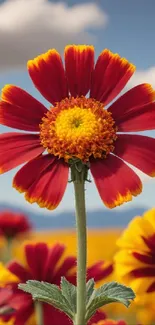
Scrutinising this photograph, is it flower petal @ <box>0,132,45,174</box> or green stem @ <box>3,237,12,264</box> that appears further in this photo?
green stem @ <box>3,237,12,264</box>

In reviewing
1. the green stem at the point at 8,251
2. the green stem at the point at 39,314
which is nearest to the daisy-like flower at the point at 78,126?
the green stem at the point at 39,314

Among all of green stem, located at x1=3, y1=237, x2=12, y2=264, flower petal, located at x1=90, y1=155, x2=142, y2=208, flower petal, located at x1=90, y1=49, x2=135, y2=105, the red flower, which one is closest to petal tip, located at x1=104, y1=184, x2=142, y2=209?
flower petal, located at x1=90, y1=155, x2=142, y2=208

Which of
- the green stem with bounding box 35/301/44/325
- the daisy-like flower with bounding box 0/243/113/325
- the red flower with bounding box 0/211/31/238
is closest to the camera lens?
the green stem with bounding box 35/301/44/325

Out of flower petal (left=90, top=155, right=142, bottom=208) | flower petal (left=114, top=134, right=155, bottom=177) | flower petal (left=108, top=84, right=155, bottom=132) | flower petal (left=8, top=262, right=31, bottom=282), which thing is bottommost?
flower petal (left=90, top=155, right=142, bottom=208)

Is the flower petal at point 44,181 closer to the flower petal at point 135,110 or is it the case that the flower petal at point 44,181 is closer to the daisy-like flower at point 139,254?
the flower petal at point 135,110

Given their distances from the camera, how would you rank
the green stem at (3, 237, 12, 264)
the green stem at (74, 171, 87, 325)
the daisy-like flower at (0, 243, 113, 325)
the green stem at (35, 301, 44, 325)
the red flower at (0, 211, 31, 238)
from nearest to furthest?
the green stem at (74, 171, 87, 325)
the green stem at (35, 301, 44, 325)
the daisy-like flower at (0, 243, 113, 325)
the green stem at (3, 237, 12, 264)
the red flower at (0, 211, 31, 238)

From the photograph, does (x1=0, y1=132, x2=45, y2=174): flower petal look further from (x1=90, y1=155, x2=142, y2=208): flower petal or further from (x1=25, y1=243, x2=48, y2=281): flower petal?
(x1=25, y1=243, x2=48, y2=281): flower petal

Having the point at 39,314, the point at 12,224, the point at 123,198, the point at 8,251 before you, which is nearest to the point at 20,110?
the point at 123,198

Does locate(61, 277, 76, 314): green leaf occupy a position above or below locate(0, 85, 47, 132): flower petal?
below

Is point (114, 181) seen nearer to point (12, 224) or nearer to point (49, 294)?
point (49, 294)

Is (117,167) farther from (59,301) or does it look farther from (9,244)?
(9,244)
